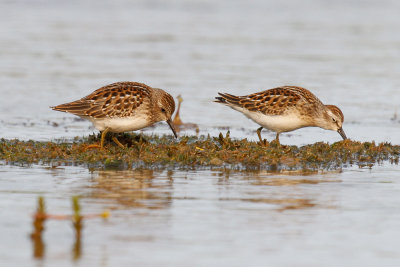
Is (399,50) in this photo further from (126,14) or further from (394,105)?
(126,14)

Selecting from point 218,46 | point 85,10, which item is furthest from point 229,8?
point 218,46

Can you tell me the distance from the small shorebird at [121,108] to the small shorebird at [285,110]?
1765 mm

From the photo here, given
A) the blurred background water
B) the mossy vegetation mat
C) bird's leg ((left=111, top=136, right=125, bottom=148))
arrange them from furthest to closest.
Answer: the blurred background water → bird's leg ((left=111, top=136, right=125, bottom=148)) → the mossy vegetation mat

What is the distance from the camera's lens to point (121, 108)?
568 inches

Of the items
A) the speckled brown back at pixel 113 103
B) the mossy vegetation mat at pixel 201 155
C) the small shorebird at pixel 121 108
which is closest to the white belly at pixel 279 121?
the mossy vegetation mat at pixel 201 155

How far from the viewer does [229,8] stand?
40.5m

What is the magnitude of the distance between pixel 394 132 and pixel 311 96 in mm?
3190

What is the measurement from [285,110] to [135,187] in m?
4.68

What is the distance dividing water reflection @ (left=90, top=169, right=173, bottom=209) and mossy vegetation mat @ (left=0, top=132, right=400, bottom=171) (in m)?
0.57

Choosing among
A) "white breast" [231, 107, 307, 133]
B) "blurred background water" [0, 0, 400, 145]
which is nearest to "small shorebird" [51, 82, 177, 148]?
"white breast" [231, 107, 307, 133]

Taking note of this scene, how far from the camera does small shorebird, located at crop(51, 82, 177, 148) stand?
14453mm

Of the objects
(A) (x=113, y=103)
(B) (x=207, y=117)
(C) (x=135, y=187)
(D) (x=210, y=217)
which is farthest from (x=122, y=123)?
(B) (x=207, y=117)

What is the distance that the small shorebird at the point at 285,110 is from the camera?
15.7m

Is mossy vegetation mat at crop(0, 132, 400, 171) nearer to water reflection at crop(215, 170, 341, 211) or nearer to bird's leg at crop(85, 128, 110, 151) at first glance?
bird's leg at crop(85, 128, 110, 151)
